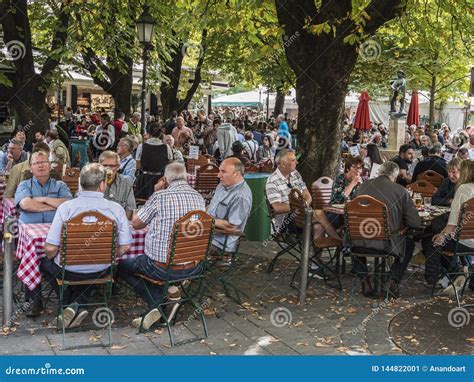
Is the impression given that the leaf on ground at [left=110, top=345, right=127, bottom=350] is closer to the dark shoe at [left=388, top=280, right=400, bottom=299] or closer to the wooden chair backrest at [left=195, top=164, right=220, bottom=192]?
the dark shoe at [left=388, top=280, right=400, bottom=299]

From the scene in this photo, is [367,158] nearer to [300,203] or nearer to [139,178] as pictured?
[139,178]

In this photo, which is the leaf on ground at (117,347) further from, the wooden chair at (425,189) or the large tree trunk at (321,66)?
the wooden chair at (425,189)

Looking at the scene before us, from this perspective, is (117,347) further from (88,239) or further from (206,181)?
(206,181)

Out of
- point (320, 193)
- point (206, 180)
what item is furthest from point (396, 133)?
point (320, 193)

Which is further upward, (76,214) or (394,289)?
(76,214)

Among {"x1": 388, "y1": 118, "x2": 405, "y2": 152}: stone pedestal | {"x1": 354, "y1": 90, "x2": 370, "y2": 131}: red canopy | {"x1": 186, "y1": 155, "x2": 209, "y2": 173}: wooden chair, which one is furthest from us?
{"x1": 388, "y1": 118, "x2": 405, "y2": 152}: stone pedestal

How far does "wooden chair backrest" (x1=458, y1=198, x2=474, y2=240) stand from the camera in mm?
7258

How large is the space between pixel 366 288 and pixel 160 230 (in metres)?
2.86

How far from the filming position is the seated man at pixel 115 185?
7.79 meters

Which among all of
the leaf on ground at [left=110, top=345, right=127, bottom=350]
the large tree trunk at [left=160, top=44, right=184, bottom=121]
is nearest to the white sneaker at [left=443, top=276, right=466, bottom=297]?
the leaf on ground at [left=110, top=345, right=127, bottom=350]

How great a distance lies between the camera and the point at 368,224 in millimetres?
7422

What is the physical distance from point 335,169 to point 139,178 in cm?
365

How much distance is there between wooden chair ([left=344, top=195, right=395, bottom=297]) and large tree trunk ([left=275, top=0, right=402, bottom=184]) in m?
2.72

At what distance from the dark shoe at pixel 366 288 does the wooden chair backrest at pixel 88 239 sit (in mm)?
3195
